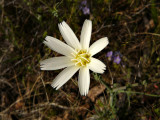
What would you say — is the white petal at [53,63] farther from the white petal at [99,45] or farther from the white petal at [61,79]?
the white petal at [99,45]

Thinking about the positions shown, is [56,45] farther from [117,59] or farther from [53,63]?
[117,59]

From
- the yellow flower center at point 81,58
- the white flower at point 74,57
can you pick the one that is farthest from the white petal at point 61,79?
the yellow flower center at point 81,58

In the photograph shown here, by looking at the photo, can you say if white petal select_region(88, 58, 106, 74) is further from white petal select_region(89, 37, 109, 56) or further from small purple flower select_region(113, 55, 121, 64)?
small purple flower select_region(113, 55, 121, 64)

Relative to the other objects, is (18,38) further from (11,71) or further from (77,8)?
(77,8)

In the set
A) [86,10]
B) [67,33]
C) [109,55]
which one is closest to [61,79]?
[67,33]

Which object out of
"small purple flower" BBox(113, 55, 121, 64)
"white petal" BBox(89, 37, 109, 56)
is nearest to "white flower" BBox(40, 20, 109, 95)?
"white petal" BBox(89, 37, 109, 56)
